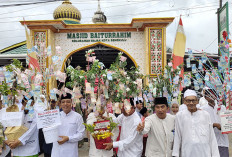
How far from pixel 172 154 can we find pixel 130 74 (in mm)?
1261

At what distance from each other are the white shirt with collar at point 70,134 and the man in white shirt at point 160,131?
952 millimetres

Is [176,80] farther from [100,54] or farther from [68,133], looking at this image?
[100,54]

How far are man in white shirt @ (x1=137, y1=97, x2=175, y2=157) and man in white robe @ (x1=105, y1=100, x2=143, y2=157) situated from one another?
260 millimetres

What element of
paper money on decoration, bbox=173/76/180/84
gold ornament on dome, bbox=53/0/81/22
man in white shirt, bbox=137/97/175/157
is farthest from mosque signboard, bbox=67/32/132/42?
man in white shirt, bbox=137/97/175/157

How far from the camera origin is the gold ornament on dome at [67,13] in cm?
1486

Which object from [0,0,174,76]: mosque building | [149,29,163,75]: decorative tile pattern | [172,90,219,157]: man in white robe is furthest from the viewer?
[149,29,163,75]: decorative tile pattern

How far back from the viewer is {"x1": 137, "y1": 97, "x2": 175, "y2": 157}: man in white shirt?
310 centimetres

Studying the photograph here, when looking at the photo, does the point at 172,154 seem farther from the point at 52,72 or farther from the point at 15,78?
the point at 15,78

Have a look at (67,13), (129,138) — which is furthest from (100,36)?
(129,138)

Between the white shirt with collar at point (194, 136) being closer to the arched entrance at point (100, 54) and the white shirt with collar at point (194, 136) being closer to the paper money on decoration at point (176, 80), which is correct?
the paper money on decoration at point (176, 80)

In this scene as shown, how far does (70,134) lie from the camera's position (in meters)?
3.44

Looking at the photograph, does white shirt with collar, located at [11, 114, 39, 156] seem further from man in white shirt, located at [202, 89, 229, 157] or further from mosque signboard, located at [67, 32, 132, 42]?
mosque signboard, located at [67, 32, 132, 42]

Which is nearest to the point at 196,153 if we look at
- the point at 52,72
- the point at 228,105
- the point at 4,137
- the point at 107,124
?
the point at 228,105

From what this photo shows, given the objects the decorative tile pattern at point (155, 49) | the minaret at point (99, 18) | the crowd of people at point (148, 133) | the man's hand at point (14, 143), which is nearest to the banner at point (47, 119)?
the crowd of people at point (148, 133)
